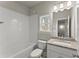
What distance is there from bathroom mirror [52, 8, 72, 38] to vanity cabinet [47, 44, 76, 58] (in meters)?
0.61

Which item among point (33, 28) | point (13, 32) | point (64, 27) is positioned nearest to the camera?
point (64, 27)

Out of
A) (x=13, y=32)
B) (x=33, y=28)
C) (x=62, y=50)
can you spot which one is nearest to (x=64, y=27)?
(x=62, y=50)

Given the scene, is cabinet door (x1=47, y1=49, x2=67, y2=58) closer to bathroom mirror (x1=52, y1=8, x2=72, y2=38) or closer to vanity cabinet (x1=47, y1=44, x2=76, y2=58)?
vanity cabinet (x1=47, y1=44, x2=76, y2=58)

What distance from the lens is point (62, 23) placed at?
8.59 ft

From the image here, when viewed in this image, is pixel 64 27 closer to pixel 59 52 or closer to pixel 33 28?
pixel 59 52

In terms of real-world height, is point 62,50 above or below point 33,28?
below

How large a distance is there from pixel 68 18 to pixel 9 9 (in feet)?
6.93

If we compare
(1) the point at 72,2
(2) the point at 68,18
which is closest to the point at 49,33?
(2) the point at 68,18

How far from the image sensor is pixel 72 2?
230cm

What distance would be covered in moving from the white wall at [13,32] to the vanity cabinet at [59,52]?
5.04ft

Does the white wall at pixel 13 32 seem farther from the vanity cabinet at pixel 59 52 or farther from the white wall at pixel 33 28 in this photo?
the vanity cabinet at pixel 59 52

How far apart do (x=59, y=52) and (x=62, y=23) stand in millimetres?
1014

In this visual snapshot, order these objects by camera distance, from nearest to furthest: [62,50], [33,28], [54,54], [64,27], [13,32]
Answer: [62,50], [54,54], [64,27], [13,32], [33,28]

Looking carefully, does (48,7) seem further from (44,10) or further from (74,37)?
(74,37)
